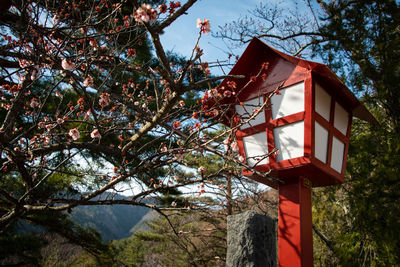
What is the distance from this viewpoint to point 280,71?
210cm


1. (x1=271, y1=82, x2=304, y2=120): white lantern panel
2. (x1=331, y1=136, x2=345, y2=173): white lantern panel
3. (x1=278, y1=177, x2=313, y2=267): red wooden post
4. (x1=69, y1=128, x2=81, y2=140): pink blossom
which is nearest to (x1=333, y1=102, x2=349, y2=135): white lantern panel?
(x1=331, y1=136, x2=345, y2=173): white lantern panel

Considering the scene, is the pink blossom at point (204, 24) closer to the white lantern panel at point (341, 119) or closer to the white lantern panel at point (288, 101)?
the white lantern panel at point (288, 101)

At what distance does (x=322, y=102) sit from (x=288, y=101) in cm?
26

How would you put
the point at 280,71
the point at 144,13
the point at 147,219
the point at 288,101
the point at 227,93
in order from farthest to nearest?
the point at 147,219, the point at 227,93, the point at 280,71, the point at 288,101, the point at 144,13

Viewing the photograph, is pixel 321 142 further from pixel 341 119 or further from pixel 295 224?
pixel 295 224

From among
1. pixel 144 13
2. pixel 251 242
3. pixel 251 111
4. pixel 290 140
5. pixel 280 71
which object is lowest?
pixel 251 242

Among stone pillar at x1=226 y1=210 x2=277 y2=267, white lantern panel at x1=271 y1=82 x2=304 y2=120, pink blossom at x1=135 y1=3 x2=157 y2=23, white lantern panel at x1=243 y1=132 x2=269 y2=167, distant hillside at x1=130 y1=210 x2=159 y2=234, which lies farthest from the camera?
distant hillside at x1=130 y1=210 x2=159 y2=234

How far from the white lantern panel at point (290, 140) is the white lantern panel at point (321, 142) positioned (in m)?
0.13

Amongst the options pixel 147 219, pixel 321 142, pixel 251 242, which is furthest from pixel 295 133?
pixel 147 219

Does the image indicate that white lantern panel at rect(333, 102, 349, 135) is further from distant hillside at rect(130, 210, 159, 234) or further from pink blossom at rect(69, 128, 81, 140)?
distant hillside at rect(130, 210, 159, 234)

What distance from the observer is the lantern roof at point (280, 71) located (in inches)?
75.3

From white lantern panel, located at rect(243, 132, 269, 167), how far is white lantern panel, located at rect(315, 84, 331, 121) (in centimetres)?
43

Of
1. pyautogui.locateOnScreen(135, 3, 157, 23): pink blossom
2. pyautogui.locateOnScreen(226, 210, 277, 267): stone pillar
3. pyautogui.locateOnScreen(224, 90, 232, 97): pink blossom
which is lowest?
pyautogui.locateOnScreen(226, 210, 277, 267): stone pillar

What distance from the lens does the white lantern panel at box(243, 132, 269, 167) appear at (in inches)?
80.1
